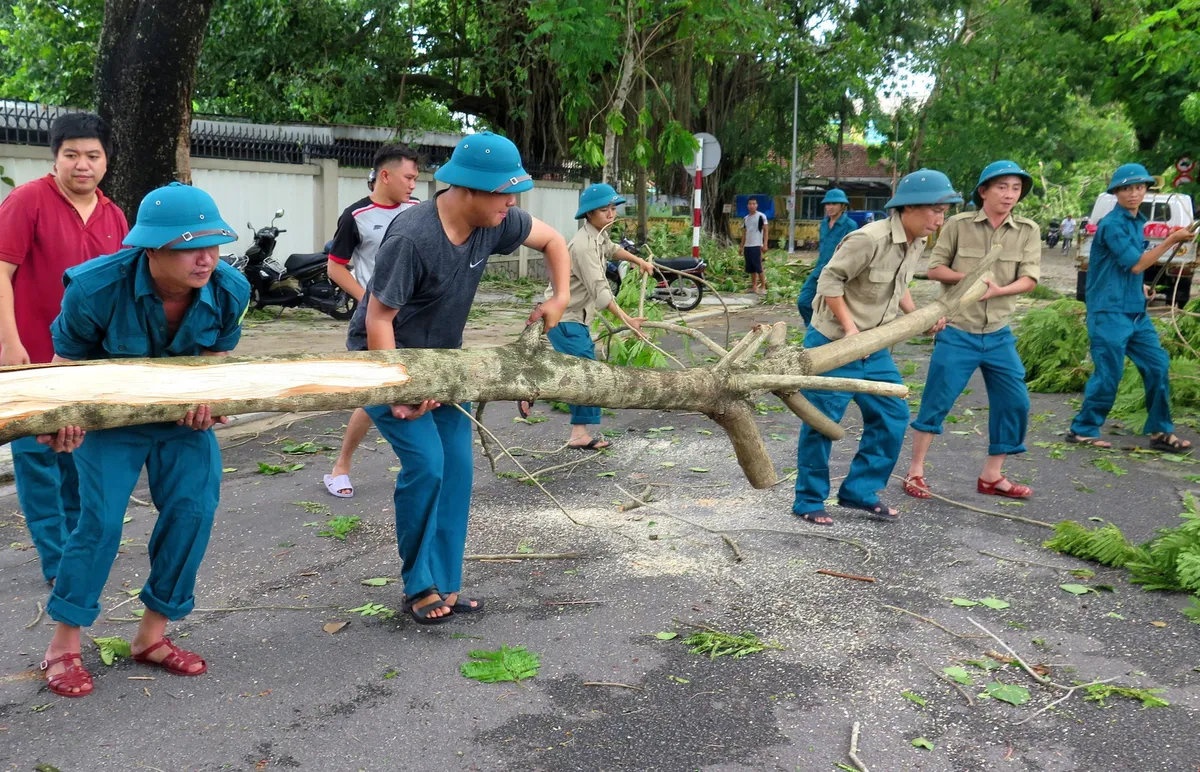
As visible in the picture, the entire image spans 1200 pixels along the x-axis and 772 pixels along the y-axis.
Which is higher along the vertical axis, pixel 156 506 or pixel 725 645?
pixel 156 506

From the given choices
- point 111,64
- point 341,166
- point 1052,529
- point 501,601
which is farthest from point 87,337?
point 341,166

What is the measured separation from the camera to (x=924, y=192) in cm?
538

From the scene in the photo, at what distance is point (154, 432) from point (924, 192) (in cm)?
381

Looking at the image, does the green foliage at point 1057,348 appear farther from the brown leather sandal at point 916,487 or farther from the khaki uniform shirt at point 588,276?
the khaki uniform shirt at point 588,276

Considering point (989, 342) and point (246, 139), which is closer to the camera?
point (989, 342)

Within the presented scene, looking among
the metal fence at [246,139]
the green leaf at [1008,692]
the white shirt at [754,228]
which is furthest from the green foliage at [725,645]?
the white shirt at [754,228]

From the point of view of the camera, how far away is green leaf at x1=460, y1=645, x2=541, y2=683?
12.1 feet

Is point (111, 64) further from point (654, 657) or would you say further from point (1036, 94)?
point (1036, 94)

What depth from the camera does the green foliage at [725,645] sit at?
12.8ft

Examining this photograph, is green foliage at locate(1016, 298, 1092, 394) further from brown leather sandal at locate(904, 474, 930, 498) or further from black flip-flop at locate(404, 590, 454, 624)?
black flip-flop at locate(404, 590, 454, 624)

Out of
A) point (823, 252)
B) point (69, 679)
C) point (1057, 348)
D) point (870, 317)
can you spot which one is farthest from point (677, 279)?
point (69, 679)

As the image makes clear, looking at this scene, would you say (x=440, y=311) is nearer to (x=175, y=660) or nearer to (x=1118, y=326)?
(x=175, y=660)

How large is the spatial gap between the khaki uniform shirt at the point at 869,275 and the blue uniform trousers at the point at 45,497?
361 cm

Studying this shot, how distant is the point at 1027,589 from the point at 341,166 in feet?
46.4
